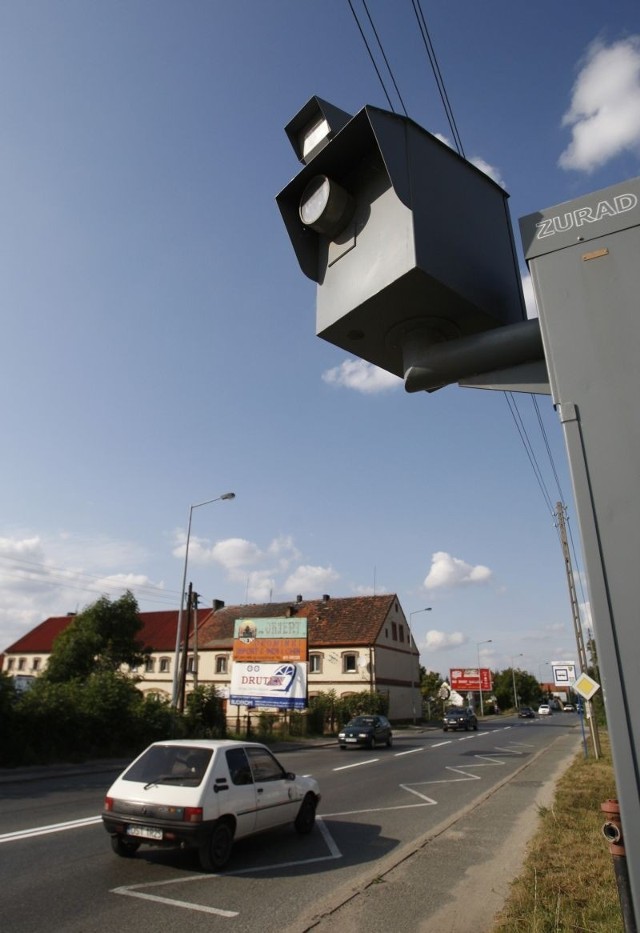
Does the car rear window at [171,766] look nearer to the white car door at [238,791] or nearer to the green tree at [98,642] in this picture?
the white car door at [238,791]

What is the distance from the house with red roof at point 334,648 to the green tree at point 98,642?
10.2 meters

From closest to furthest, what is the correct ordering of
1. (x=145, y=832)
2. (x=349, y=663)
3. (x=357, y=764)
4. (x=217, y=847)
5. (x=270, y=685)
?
(x=145, y=832)
(x=217, y=847)
(x=357, y=764)
(x=270, y=685)
(x=349, y=663)

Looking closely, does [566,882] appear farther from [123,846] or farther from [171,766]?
[123,846]

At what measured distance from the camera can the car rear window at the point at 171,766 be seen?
722cm

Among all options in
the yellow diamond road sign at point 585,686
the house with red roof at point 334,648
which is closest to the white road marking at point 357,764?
the yellow diamond road sign at point 585,686

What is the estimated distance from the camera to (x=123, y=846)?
7324 millimetres

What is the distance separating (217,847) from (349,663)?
134 feet

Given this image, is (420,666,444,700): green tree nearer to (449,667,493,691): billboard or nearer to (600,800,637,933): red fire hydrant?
(449,667,493,691): billboard

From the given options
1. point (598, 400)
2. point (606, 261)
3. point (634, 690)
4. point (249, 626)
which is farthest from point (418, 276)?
point (249, 626)

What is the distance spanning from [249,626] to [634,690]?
32227 millimetres

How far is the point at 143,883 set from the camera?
21.0 ft

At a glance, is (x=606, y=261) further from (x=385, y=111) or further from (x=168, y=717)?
(x=168, y=717)

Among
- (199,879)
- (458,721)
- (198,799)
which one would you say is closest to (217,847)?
(199,879)

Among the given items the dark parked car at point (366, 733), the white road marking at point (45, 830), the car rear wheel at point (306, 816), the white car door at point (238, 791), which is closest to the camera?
the white car door at point (238, 791)
